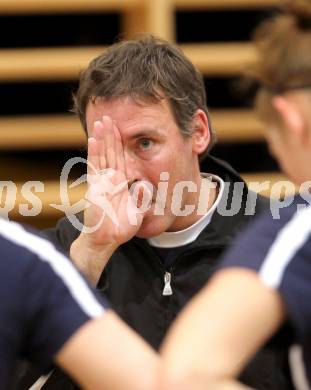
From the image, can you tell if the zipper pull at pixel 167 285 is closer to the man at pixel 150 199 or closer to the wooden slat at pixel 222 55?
the man at pixel 150 199

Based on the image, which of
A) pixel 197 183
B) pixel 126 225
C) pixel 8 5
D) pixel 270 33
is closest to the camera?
pixel 270 33

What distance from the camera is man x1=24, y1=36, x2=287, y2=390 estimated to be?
1.67m

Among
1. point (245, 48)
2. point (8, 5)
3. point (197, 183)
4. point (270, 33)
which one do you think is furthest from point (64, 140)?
point (270, 33)

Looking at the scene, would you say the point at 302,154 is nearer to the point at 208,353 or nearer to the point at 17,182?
the point at 208,353

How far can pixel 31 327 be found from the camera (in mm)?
1103

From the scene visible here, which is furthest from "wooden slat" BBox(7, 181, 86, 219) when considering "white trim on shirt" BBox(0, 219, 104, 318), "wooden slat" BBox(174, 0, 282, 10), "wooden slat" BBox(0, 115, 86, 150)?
"white trim on shirt" BBox(0, 219, 104, 318)

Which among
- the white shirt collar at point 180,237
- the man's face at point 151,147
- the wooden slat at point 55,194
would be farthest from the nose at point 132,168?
the wooden slat at point 55,194

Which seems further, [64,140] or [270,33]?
[64,140]

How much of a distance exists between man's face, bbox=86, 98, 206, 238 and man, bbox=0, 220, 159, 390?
597mm

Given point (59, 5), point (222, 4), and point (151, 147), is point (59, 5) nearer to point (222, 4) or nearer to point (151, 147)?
point (222, 4)

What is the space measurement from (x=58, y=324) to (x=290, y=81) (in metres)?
0.40

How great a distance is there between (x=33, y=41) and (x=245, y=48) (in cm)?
91

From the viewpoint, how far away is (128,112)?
1.69 m

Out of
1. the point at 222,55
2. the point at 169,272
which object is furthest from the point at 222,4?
the point at 169,272
